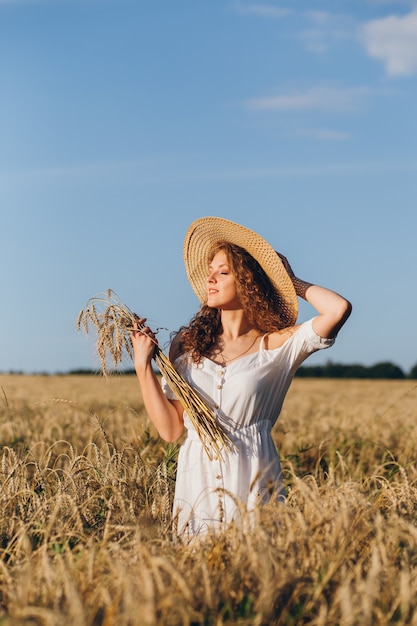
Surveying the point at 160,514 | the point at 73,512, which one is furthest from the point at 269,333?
the point at 73,512

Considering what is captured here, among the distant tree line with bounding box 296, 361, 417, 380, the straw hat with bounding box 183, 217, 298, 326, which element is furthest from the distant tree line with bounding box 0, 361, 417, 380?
the straw hat with bounding box 183, 217, 298, 326

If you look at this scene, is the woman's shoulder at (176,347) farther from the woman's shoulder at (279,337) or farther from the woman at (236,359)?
the woman's shoulder at (279,337)

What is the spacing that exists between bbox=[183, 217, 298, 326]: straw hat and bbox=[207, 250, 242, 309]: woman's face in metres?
0.14

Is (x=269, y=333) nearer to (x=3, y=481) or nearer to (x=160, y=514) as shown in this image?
(x=160, y=514)

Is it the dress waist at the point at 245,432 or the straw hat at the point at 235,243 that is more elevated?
the straw hat at the point at 235,243

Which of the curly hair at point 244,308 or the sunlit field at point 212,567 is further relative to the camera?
the curly hair at point 244,308

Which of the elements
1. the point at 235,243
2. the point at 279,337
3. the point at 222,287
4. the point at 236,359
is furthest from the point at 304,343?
the point at 235,243

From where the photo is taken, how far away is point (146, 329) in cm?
408

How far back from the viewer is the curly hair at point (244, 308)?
13.6ft

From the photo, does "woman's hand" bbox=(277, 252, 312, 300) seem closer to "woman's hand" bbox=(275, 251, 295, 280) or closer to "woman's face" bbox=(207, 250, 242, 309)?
"woman's hand" bbox=(275, 251, 295, 280)

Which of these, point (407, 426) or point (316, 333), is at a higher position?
point (316, 333)

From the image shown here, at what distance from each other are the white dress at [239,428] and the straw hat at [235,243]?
258mm

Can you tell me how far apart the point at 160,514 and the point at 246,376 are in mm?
768

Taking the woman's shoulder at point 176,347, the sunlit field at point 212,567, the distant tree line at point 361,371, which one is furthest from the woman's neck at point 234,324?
the distant tree line at point 361,371
